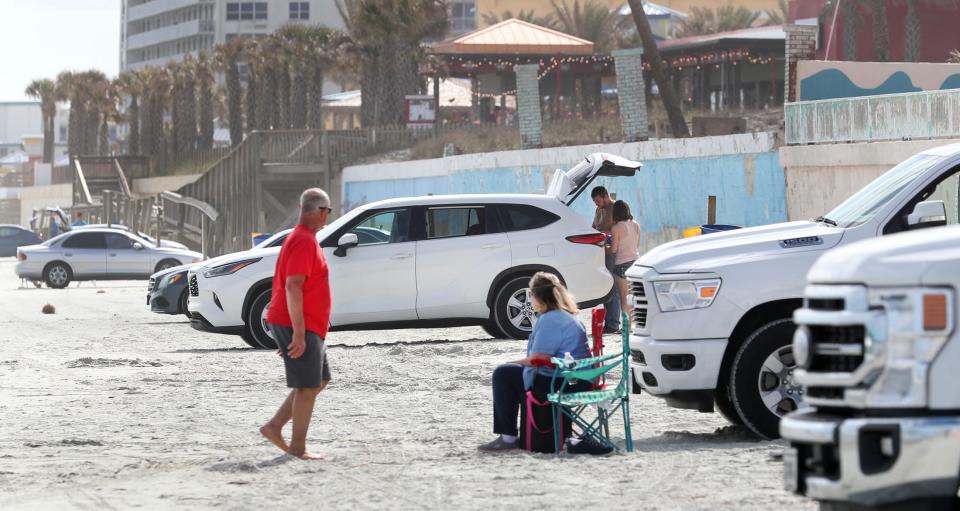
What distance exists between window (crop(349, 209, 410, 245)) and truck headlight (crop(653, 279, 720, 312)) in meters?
8.26

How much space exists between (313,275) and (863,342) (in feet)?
14.7

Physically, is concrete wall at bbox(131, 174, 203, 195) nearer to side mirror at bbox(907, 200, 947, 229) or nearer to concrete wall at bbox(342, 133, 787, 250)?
concrete wall at bbox(342, 133, 787, 250)

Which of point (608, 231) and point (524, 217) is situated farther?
point (608, 231)

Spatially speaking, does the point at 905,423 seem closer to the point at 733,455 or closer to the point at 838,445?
the point at 838,445

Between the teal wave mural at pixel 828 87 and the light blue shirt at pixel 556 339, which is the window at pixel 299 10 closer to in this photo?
the teal wave mural at pixel 828 87

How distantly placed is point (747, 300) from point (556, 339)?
115 cm

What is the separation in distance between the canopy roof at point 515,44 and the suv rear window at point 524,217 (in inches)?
1522

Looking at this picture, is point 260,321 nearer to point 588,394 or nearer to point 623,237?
point 623,237

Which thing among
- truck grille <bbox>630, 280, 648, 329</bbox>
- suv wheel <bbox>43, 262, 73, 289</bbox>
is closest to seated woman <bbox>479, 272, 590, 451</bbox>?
truck grille <bbox>630, 280, 648, 329</bbox>

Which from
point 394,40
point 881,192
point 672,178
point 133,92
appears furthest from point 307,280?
point 133,92

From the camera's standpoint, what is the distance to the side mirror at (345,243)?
17.6 m

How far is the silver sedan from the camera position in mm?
36531

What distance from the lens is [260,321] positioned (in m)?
18.0

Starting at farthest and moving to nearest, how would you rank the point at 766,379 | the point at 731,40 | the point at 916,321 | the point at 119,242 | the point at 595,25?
the point at 595,25 → the point at 731,40 → the point at 119,242 → the point at 766,379 → the point at 916,321
